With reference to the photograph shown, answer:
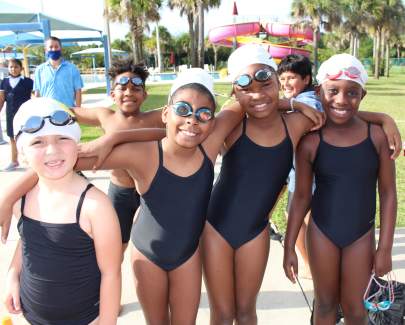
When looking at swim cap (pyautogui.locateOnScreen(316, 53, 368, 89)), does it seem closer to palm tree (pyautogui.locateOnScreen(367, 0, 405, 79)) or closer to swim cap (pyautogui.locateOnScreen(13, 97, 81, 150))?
swim cap (pyautogui.locateOnScreen(13, 97, 81, 150))

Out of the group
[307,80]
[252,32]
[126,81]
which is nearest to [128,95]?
[126,81]

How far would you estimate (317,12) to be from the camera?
35938mm

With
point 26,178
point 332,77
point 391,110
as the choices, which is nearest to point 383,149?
point 332,77

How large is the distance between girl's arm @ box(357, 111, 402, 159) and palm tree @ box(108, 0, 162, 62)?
3135 cm

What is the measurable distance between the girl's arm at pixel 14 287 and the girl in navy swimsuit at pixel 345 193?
1.62 meters

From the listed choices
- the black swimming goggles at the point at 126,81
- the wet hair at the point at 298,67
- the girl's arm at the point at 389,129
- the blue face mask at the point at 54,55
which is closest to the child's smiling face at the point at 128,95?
the black swimming goggles at the point at 126,81

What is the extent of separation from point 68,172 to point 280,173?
1.31 metres

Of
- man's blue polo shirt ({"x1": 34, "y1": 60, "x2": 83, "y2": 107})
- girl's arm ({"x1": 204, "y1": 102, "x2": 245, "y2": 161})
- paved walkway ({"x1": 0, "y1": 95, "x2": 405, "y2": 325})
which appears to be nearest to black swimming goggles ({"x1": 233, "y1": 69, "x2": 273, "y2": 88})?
girl's arm ({"x1": 204, "y1": 102, "x2": 245, "y2": 161})

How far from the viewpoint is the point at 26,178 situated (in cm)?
215

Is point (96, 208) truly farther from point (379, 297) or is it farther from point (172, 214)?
point (379, 297)

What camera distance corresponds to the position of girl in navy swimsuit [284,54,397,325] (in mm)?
2629

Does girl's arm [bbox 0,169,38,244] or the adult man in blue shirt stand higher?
the adult man in blue shirt

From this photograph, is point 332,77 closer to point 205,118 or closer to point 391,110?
point 205,118

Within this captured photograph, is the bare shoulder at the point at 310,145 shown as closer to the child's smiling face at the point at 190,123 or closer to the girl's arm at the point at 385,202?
the girl's arm at the point at 385,202
